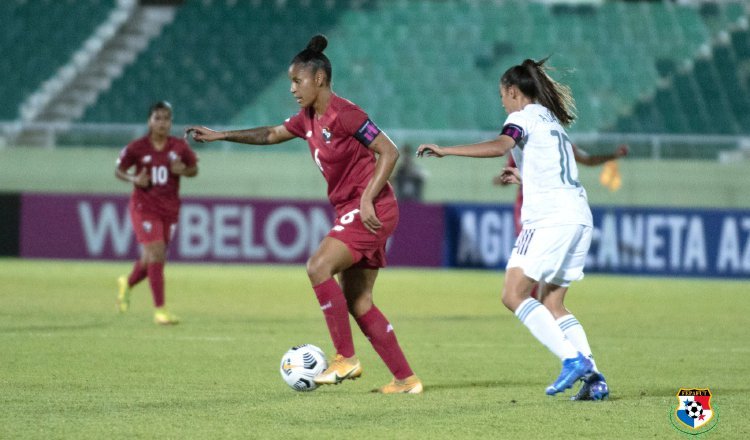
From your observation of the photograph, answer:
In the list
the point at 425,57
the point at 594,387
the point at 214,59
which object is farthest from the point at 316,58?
the point at 214,59

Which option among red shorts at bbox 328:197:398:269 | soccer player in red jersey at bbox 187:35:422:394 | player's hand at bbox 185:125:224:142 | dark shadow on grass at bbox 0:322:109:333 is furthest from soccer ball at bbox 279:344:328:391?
dark shadow on grass at bbox 0:322:109:333

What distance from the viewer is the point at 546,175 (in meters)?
7.30

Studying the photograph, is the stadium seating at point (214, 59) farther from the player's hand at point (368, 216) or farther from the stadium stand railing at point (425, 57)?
the player's hand at point (368, 216)

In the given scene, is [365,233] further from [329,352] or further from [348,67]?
[348,67]

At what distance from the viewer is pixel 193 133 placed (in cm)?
768

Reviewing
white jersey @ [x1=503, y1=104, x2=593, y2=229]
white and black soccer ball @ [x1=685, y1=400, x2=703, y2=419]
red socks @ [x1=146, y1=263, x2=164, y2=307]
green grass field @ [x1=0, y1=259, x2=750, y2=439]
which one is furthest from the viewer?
red socks @ [x1=146, y1=263, x2=164, y2=307]

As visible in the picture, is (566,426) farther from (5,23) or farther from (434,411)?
(5,23)

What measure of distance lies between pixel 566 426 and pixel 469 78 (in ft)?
64.9

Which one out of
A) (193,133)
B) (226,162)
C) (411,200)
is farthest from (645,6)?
(193,133)

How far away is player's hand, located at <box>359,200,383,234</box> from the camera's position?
714 centimetres

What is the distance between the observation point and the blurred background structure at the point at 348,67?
22.4 m

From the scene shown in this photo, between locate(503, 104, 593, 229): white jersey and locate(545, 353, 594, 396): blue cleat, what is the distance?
789 millimetres

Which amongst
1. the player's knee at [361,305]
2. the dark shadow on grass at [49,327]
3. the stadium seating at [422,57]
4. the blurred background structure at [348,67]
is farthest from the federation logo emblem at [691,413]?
the stadium seating at [422,57]

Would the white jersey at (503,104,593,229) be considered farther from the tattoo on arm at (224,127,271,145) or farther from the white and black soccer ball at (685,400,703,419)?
the tattoo on arm at (224,127,271,145)
